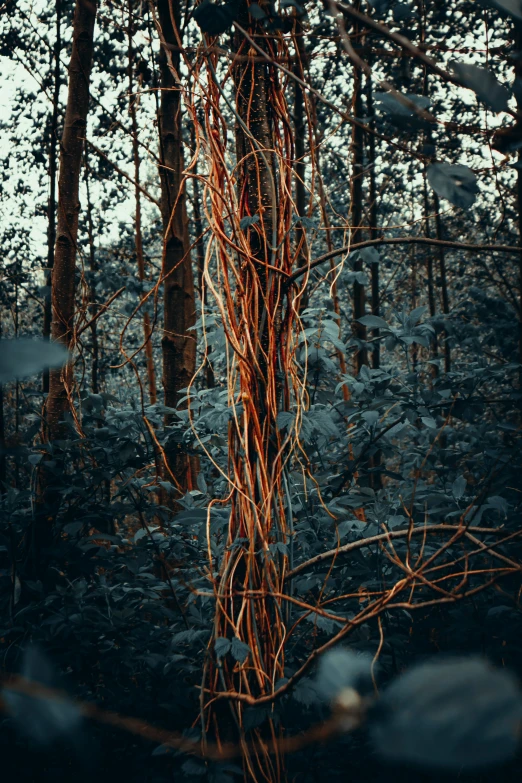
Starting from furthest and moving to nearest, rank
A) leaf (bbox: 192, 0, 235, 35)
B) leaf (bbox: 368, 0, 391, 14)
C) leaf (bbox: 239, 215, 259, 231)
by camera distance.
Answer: leaf (bbox: 239, 215, 259, 231) → leaf (bbox: 368, 0, 391, 14) → leaf (bbox: 192, 0, 235, 35)

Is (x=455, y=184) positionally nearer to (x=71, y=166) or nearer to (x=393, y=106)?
(x=393, y=106)

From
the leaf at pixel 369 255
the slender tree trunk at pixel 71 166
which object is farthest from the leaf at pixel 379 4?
the slender tree trunk at pixel 71 166

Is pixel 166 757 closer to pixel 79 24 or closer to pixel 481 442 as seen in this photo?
pixel 481 442

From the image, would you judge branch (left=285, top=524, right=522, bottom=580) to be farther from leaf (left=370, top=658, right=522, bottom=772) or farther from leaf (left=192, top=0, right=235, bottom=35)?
leaf (left=192, top=0, right=235, bottom=35)

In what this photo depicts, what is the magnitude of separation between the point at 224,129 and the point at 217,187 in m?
0.17

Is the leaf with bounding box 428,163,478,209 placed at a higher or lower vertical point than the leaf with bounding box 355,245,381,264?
lower

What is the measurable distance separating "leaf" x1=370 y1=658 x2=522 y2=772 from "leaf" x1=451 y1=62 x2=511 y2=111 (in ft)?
1.69

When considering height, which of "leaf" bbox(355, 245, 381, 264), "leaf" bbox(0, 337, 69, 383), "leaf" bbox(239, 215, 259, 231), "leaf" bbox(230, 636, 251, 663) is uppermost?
"leaf" bbox(355, 245, 381, 264)

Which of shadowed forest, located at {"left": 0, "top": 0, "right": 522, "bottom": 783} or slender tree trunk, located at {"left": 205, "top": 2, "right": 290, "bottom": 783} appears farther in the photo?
slender tree trunk, located at {"left": 205, "top": 2, "right": 290, "bottom": 783}

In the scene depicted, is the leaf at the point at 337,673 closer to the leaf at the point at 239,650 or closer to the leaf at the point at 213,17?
the leaf at the point at 239,650

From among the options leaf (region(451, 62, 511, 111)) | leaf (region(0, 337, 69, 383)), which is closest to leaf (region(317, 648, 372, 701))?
leaf (region(0, 337, 69, 383))

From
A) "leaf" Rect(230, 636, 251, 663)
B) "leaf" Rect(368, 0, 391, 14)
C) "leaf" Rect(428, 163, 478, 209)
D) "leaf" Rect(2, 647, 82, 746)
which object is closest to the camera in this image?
"leaf" Rect(2, 647, 82, 746)

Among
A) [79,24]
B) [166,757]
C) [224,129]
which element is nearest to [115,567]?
[166,757]

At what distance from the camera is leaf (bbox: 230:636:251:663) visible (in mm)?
1174
